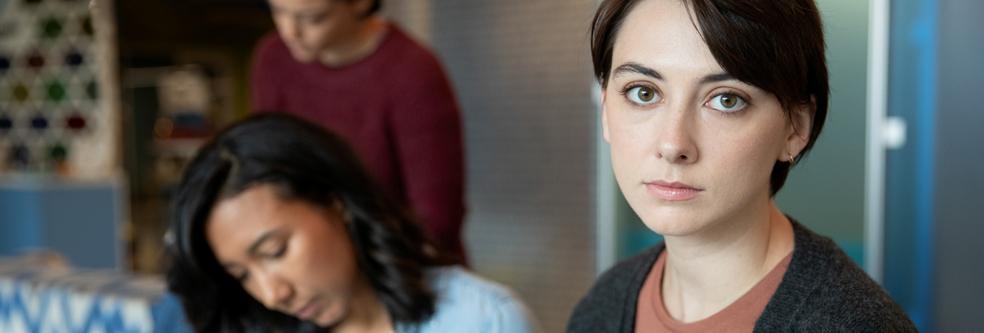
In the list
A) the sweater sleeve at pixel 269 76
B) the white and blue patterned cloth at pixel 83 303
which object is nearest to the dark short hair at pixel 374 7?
the sweater sleeve at pixel 269 76

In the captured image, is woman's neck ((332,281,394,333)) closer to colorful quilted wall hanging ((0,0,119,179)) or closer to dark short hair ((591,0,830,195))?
dark short hair ((591,0,830,195))

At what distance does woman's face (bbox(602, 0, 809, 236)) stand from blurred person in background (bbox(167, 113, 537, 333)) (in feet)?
→ 2.46

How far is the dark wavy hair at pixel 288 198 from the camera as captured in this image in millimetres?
1529

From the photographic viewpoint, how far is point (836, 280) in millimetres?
865

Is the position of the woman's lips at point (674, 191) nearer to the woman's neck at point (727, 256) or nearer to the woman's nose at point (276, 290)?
the woman's neck at point (727, 256)

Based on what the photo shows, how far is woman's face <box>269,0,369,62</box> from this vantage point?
1.86 metres

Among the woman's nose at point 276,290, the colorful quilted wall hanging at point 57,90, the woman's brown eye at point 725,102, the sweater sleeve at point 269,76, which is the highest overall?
the woman's brown eye at point 725,102

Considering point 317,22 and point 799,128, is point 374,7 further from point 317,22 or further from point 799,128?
point 799,128

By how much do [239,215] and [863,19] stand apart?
170cm

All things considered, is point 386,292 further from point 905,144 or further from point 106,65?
point 106,65

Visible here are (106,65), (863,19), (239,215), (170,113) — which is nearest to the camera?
(239,215)

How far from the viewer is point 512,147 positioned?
13.1 feet

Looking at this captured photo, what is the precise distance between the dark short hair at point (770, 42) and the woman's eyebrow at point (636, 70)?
0.05 m

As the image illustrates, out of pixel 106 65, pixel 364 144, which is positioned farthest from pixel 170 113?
pixel 364 144
